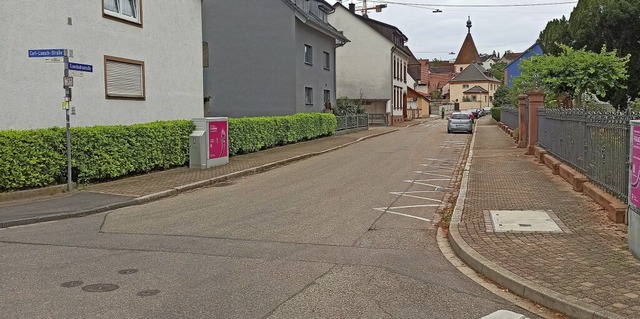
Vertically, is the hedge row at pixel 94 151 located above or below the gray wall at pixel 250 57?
below

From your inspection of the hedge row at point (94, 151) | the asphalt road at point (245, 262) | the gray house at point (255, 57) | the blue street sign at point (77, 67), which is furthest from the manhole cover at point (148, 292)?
the gray house at point (255, 57)

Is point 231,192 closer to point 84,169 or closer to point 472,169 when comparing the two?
point 84,169

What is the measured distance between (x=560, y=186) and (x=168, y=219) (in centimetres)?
806

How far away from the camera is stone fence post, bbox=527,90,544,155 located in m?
19.8

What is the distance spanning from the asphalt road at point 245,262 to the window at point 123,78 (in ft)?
17.9

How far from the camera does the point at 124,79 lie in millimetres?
17047

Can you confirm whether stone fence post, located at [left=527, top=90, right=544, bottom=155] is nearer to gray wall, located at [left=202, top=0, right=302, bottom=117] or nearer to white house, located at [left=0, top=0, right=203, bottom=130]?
white house, located at [left=0, top=0, right=203, bottom=130]

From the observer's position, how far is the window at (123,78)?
16.4 metres

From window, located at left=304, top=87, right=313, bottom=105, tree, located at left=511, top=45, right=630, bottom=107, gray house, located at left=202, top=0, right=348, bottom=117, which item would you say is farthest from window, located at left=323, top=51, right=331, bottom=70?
tree, located at left=511, top=45, right=630, bottom=107

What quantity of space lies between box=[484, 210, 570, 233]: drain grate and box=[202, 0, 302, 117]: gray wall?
2224 cm

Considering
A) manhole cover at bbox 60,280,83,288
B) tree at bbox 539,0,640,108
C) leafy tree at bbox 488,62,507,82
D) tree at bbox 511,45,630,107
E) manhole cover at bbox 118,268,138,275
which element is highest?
leafy tree at bbox 488,62,507,82

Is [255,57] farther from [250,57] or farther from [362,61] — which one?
[362,61]

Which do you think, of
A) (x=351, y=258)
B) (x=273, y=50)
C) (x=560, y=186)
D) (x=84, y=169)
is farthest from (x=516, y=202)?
(x=273, y=50)

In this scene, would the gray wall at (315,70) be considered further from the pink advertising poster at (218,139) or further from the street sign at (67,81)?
the street sign at (67,81)
